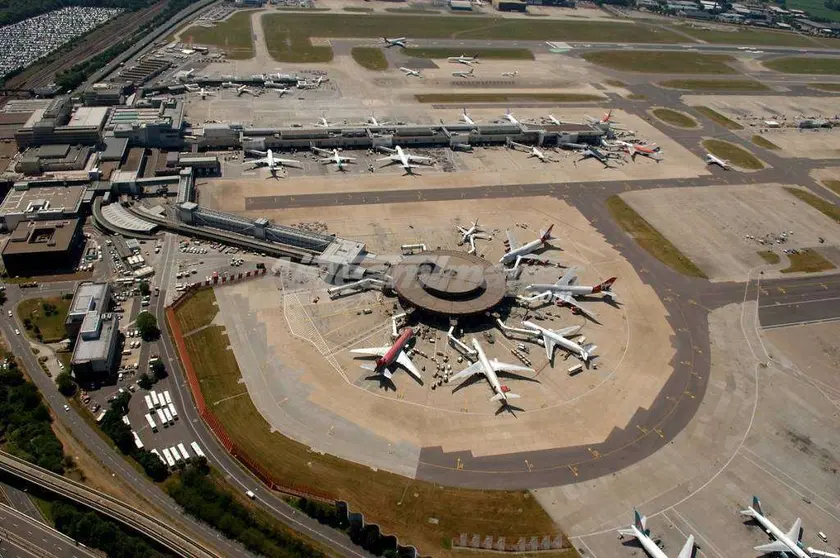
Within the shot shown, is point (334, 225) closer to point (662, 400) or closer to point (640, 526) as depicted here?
point (662, 400)

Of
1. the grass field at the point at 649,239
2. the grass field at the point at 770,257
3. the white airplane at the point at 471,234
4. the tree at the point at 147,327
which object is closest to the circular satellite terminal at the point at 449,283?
the white airplane at the point at 471,234

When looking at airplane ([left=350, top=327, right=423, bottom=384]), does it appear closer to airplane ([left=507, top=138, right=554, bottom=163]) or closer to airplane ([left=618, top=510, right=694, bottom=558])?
airplane ([left=618, top=510, right=694, bottom=558])

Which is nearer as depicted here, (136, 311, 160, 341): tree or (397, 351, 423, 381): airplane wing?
(397, 351, 423, 381): airplane wing

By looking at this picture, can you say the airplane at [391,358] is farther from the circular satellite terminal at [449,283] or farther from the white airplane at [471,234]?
the white airplane at [471,234]

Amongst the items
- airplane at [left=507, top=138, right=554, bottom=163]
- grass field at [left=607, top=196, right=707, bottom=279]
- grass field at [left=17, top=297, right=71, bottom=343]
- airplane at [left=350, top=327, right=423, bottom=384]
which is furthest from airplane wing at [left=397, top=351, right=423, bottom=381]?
airplane at [left=507, top=138, right=554, bottom=163]

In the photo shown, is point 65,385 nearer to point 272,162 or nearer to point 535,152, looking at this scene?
point 272,162

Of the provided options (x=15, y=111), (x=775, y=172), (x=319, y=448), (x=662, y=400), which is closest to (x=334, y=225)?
(x=319, y=448)

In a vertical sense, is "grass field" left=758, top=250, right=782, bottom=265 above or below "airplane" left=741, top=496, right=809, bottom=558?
above
